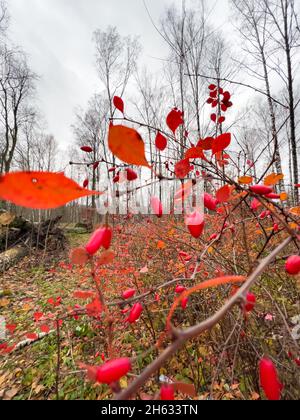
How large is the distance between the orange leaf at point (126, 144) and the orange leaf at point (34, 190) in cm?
10

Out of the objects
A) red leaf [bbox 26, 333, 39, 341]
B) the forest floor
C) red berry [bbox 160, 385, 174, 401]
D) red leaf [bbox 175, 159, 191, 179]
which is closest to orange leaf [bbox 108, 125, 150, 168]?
red leaf [bbox 175, 159, 191, 179]

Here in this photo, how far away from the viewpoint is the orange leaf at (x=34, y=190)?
24 centimetres

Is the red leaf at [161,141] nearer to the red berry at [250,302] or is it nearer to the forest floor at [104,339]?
the red berry at [250,302]

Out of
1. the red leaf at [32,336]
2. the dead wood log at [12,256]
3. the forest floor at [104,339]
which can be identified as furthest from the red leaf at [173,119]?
the dead wood log at [12,256]

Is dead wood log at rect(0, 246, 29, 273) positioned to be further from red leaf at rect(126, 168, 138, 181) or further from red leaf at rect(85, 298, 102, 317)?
red leaf at rect(126, 168, 138, 181)

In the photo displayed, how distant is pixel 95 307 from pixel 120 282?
248cm

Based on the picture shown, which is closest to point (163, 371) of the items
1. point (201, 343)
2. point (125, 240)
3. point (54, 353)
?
point (201, 343)

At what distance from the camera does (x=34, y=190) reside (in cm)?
25

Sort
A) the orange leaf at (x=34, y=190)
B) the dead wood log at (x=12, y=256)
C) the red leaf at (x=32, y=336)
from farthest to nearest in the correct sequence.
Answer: the dead wood log at (x=12, y=256) → the red leaf at (x=32, y=336) → the orange leaf at (x=34, y=190)

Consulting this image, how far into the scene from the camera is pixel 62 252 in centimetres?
639

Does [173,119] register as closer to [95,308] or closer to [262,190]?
[262,190]

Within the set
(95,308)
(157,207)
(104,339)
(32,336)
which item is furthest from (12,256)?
(157,207)

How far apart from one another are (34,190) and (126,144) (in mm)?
153
